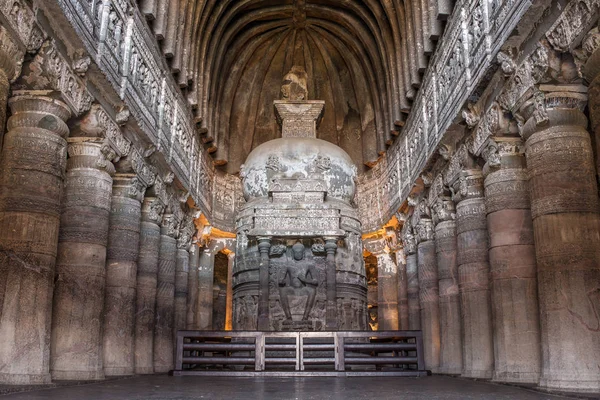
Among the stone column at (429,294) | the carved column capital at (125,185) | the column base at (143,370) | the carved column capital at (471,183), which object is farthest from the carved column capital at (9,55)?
the stone column at (429,294)

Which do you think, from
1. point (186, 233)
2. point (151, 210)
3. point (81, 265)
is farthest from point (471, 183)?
point (186, 233)

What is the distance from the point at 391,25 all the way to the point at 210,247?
432 inches

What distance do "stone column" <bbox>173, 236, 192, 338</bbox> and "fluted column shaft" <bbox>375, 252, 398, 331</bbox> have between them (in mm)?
7557

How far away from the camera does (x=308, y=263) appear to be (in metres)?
15.8

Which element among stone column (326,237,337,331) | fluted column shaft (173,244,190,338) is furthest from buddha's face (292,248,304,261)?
fluted column shaft (173,244,190,338)

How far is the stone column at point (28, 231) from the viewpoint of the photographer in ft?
27.6

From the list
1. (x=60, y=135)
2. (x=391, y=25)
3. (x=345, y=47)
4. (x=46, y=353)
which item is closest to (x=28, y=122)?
(x=60, y=135)

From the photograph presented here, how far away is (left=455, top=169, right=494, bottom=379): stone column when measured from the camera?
12.3m

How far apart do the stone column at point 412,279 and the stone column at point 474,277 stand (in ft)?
18.8

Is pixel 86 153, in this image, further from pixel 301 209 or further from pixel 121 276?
pixel 301 209

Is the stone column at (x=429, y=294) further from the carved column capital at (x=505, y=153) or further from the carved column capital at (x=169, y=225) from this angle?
the carved column capital at (x=169, y=225)

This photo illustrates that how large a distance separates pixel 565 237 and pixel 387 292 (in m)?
14.2

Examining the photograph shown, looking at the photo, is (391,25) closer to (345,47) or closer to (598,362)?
(345,47)

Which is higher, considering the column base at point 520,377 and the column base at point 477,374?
the column base at point 520,377
